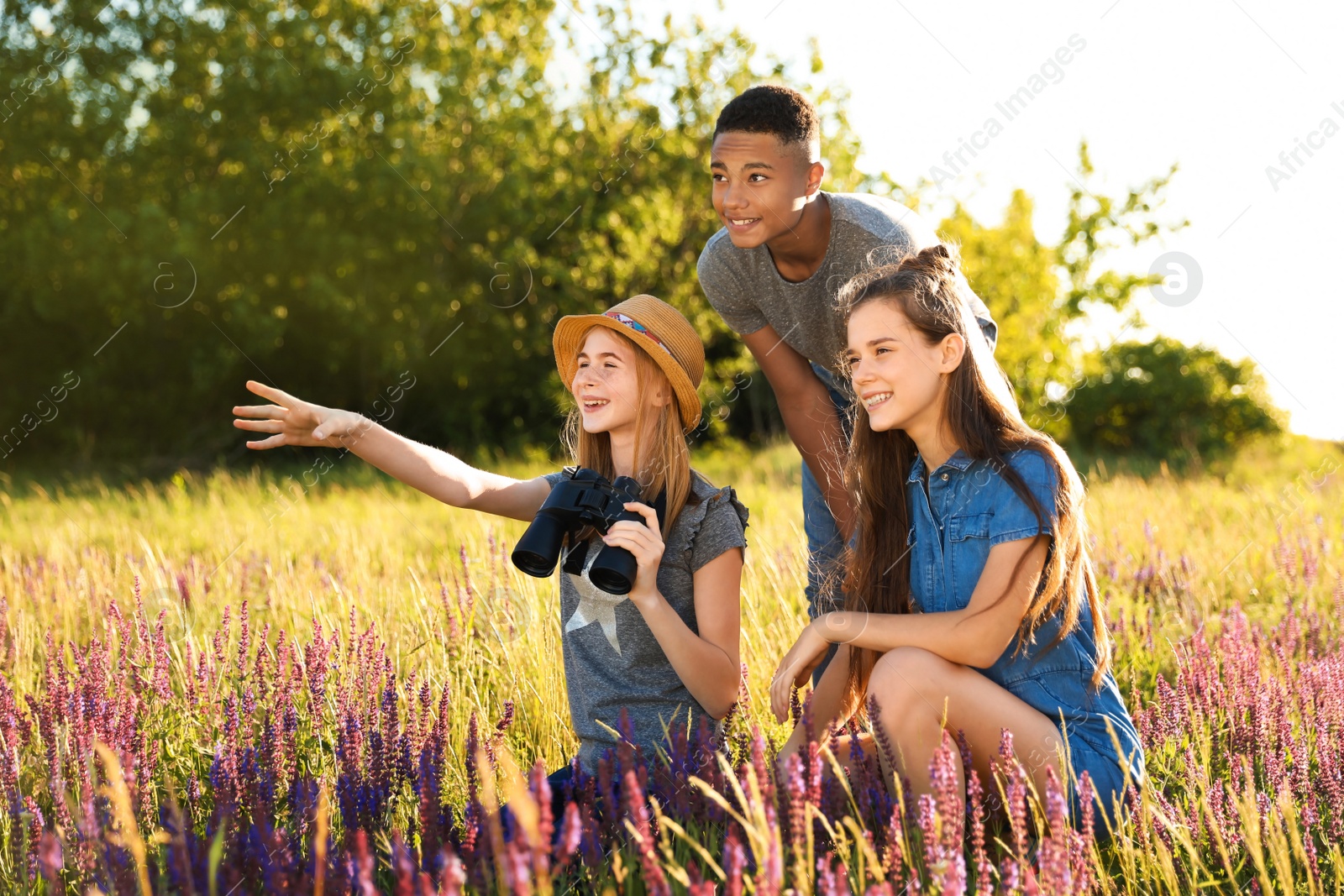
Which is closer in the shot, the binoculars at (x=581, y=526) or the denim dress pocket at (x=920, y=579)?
the binoculars at (x=581, y=526)

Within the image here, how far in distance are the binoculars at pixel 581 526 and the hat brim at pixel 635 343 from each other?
1.37 ft

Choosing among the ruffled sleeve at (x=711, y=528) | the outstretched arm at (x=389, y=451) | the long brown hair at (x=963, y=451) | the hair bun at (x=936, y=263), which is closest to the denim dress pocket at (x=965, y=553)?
the long brown hair at (x=963, y=451)

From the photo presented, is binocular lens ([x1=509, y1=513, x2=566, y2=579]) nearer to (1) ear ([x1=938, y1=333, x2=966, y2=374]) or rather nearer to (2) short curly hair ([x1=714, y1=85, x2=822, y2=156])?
(1) ear ([x1=938, y1=333, x2=966, y2=374])

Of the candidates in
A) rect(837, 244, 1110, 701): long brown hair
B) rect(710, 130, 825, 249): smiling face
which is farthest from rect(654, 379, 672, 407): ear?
rect(710, 130, 825, 249): smiling face

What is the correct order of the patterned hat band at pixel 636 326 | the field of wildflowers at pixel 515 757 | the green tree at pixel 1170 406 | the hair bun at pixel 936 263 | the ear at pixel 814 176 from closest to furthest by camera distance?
the field of wildflowers at pixel 515 757
the hair bun at pixel 936 263
the patterned hat band at pixel 636 326
the ear at pixel 814 176
the green tree at pixel 1170 406

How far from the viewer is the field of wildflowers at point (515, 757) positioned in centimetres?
158

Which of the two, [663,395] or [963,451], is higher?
[663,395]

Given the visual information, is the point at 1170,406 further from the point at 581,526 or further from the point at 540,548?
the point at 540,548

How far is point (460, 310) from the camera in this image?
16.0 m

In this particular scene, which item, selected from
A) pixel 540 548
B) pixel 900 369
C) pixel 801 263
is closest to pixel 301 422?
pixel 540 548

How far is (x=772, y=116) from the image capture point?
3.28 metres

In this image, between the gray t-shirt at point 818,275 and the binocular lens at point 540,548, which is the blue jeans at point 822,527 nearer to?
the gray t-shirt at point 818,275

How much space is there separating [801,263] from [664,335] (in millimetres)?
897

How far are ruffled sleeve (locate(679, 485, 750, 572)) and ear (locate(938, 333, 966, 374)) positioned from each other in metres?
0.60
